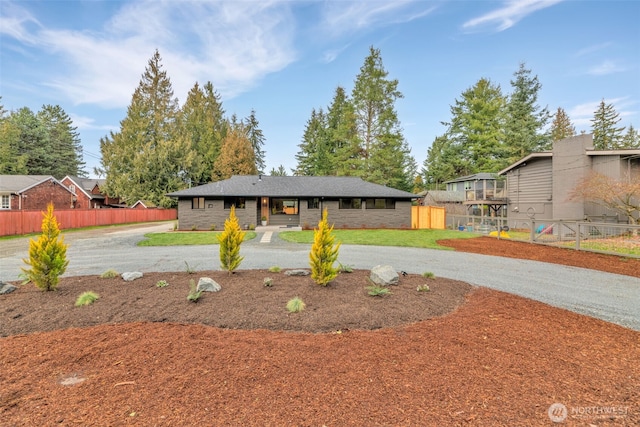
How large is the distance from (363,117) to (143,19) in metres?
22.6

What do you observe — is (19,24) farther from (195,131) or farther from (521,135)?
(521,135)

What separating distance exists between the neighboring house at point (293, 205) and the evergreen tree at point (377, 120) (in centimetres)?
783

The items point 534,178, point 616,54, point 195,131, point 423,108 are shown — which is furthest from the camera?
point 195,131

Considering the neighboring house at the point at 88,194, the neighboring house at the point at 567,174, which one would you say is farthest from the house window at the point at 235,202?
the neighboring house at the point at 88,194

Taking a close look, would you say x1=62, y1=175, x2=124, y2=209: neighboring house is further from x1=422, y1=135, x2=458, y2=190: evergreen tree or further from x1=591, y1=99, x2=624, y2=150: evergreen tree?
x1=591, y1=99, x2=624, y2=150: evergreen tree

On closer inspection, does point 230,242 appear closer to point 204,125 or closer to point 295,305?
point 295,305

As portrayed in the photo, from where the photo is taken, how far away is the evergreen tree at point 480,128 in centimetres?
3030

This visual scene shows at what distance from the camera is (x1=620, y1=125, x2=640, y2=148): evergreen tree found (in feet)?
126

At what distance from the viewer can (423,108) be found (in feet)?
75.0

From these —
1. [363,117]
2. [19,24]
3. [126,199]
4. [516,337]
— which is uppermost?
[363,117]

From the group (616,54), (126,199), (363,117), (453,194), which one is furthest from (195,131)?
(616,54)

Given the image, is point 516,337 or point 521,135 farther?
point 521,135

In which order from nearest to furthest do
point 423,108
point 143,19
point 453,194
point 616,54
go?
1. point 143,19
2. point 616,54
3. point 423,108
4. point 453,194

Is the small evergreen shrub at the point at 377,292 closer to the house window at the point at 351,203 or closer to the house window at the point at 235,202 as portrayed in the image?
the house window at the point at 351,203
